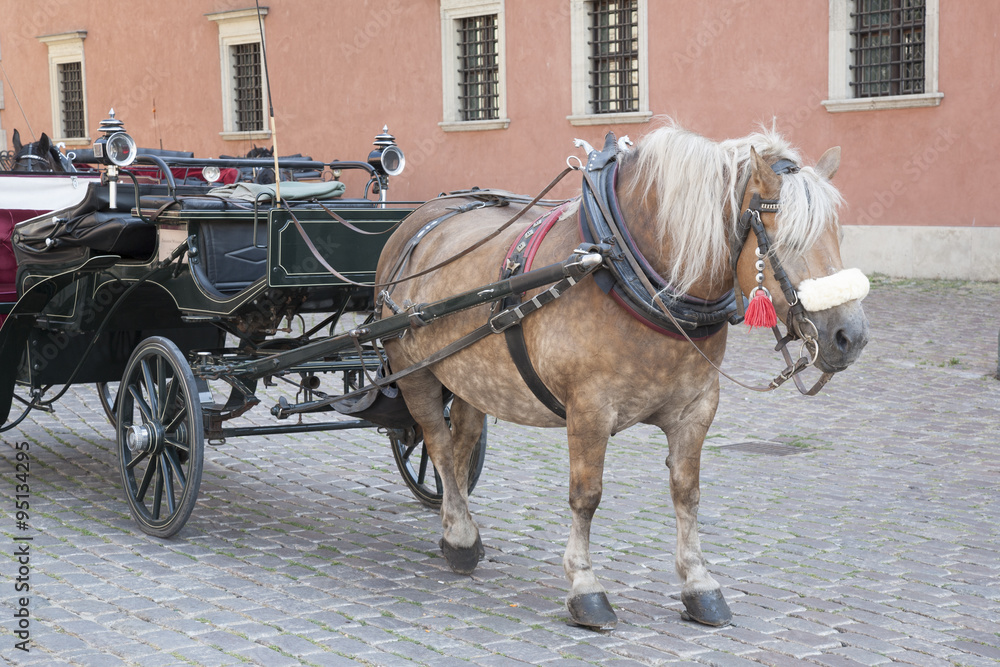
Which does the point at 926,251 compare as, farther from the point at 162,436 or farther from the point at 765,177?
the point at 765,177

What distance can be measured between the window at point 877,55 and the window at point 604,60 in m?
3.34

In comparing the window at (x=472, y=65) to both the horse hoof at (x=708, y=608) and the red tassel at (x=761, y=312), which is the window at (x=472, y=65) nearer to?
the horse hoof at (x=708, y=608)

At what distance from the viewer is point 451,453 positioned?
5008 millimetres

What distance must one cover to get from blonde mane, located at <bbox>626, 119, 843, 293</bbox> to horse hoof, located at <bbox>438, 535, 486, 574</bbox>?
5.25ft

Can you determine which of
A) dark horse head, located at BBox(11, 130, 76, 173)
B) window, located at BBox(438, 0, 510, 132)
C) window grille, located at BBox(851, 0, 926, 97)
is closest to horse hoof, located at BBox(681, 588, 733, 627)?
dark horse head, located at BBox(11, 130, 76, 173)

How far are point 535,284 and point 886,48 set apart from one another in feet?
42.4

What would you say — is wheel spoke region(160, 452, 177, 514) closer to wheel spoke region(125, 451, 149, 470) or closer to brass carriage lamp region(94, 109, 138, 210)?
wheel spoke region(125, 451, 149, 470)

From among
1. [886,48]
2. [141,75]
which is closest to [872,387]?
[886,48]

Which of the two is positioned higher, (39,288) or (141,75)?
(141,75)

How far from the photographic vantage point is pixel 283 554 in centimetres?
507

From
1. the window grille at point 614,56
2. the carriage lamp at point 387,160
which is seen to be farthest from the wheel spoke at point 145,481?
the window grille at point 614,56

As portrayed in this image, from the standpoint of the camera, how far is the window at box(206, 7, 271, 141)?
23.7 meters

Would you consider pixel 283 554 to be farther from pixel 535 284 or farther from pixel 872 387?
pixel 872 387

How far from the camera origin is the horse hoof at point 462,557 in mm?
4781
